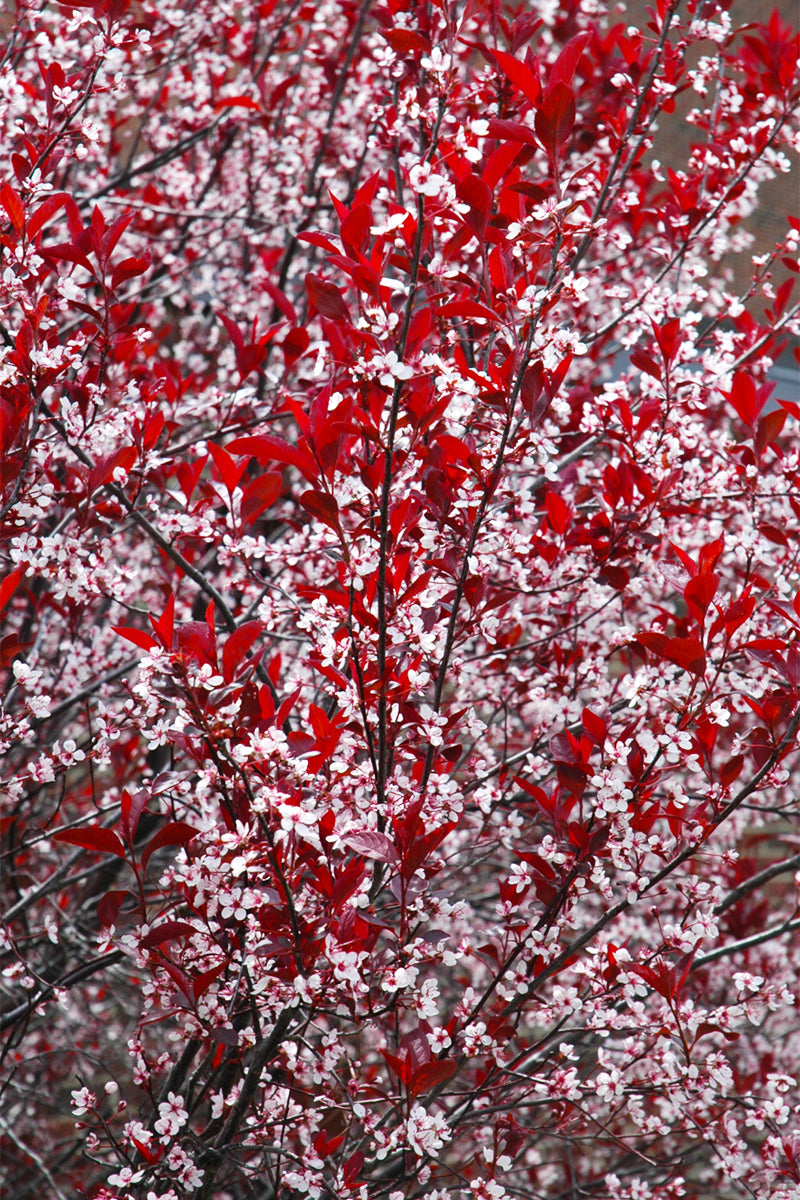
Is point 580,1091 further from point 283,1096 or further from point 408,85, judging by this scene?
point 408,85

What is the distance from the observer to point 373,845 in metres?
1.40

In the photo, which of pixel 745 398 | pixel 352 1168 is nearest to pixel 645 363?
pixel 745 398

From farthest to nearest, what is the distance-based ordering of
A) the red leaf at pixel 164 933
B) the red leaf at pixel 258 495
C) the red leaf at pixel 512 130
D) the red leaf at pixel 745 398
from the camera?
the red leaf at pixel 745 398, the red leaf at pixel 258 495, the red leaf at pixel 164 933, the red leaf at pixel 512 130

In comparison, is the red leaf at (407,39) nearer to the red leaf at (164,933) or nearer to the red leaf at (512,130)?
the red leaf at (512,130)

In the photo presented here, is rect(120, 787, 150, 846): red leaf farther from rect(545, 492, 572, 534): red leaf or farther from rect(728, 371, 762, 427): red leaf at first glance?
rect(728, 371, 762, 427): red leaf

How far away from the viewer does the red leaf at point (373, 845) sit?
1.38 meters

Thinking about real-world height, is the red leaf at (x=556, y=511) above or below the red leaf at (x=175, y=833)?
above

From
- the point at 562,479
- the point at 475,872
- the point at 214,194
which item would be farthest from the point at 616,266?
the point at 475,872

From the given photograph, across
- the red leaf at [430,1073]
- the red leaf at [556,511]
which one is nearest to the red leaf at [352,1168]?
the red leaf at [430,1073]

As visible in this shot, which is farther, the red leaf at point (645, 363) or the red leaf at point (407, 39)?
the red leaf at point (645, 363)

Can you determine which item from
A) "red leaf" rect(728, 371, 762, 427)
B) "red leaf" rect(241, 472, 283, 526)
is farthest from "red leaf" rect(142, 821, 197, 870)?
"red leaf" rect(728, 371, 762, 427)

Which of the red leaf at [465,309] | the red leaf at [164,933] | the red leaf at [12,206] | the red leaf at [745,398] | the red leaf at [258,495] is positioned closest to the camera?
the red leaf at [465,309]

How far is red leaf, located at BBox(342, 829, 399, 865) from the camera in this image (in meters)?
1.38

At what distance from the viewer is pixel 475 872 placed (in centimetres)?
332
